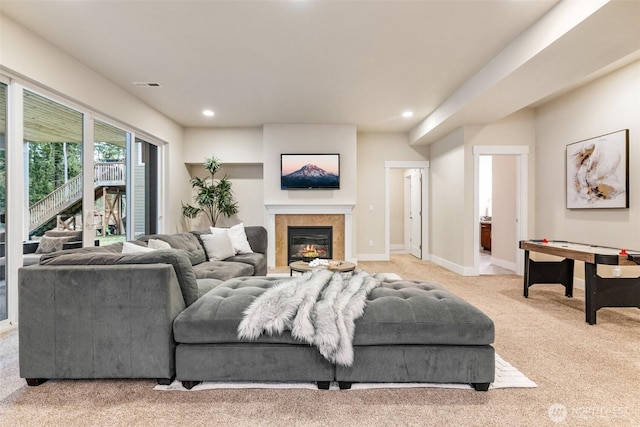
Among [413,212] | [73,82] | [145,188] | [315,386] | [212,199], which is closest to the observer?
[315,386]

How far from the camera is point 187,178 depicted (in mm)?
6336

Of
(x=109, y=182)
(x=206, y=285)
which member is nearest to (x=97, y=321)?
(x=206, y=285)

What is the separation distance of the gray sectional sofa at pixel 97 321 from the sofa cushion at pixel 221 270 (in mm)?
1229

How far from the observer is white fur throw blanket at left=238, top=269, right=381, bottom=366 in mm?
1686

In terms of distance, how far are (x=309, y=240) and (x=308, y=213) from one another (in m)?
0.51

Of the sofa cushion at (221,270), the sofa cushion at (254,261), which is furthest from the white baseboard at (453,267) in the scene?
the sofa cushion at (221,270)

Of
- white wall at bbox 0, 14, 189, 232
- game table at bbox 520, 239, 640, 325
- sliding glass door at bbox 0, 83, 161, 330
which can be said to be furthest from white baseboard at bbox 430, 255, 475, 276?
sliding glass door at bbox 0, 83, 161, 330

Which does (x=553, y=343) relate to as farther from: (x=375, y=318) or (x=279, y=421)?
(x=279, y=421)

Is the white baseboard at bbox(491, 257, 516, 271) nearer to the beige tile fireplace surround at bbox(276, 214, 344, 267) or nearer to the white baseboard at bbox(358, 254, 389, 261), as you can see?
the white baseboard at bbox(358, 254, 389, 261)

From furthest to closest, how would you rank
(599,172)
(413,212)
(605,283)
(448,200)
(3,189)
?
(413,212) → (448,200) → (599,172) → (605,283) → (3,189)

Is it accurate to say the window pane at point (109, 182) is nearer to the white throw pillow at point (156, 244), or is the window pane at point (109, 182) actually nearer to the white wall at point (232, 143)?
the white throw pillow at point (156, 244)

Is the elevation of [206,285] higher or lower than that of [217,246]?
lower

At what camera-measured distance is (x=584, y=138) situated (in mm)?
4059

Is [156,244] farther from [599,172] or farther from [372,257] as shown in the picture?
[599,172]
